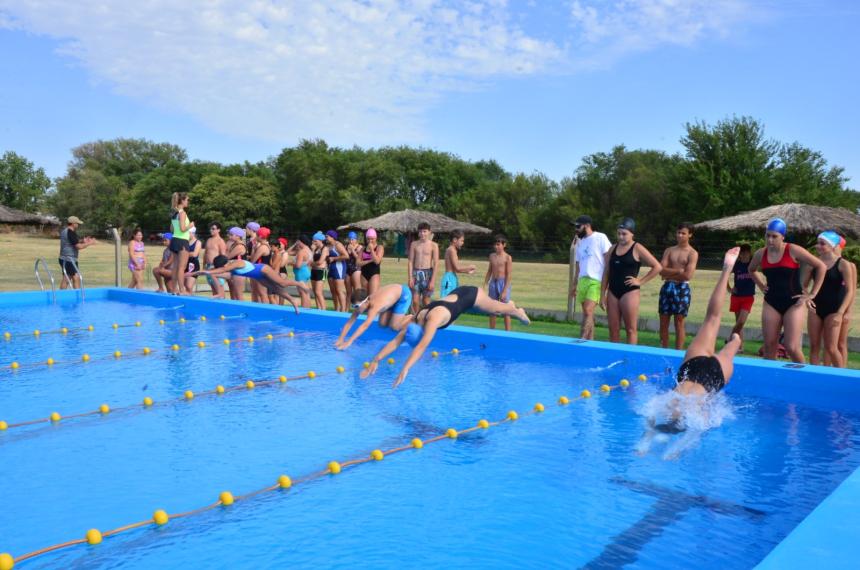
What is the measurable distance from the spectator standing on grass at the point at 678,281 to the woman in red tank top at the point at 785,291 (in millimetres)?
1322

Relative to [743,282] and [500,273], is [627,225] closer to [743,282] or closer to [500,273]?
[743,282]

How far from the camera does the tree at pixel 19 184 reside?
74875 mm

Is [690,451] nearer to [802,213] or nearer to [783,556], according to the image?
[783,556]

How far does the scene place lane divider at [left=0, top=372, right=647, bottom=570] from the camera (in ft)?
11.7

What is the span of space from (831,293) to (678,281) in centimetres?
184

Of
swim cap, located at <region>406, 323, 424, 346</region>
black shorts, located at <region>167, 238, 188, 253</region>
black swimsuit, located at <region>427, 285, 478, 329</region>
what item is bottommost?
swim cap, located at <region>406, 323, 424, 346</region>

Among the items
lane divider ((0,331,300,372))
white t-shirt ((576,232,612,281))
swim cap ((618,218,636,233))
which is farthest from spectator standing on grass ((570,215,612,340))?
lane divider ((0,331,300,372))

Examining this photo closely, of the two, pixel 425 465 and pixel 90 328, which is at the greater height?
pixel 90 328

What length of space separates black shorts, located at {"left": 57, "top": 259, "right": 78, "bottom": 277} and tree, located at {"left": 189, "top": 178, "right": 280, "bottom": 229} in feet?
130

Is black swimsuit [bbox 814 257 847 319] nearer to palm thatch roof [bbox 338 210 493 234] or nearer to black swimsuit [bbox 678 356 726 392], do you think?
black swimsuit [bbox 678 356 726 392]

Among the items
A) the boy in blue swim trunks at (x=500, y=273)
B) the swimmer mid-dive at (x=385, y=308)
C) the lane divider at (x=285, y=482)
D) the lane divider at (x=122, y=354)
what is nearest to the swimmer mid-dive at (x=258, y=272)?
the lane divider at (x=122, y=354)

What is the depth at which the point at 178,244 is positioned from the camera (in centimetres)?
1278

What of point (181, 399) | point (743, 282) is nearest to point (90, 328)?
point (181, 399)

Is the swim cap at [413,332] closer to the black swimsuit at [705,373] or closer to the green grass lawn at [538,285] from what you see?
the black swimsuit at [705,373]
